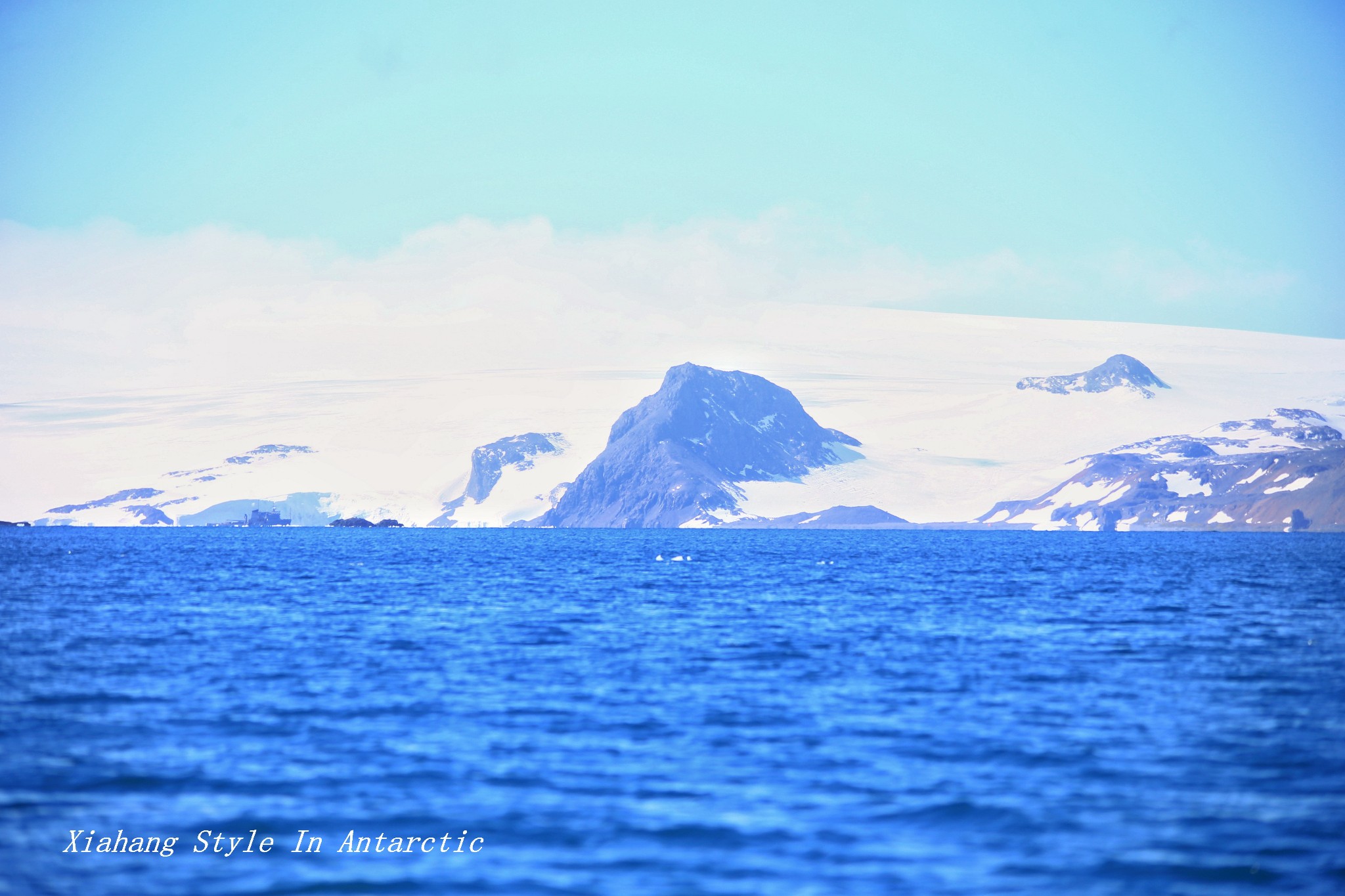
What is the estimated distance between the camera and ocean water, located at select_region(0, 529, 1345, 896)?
23.5 metres

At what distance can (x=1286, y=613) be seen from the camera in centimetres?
7200

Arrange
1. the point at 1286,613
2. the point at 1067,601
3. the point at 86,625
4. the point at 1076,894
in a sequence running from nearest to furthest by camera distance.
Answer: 1. the point at 1076,894
2. the point at 86,625
3. the point at 1286,613
4. the point at 1067,601

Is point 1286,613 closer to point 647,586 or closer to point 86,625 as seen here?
point 647,586

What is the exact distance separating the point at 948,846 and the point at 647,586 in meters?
73.6

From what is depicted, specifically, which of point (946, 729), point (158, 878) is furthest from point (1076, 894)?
point (158, 878)

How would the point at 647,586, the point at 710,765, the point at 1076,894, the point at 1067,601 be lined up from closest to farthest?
the point at 1076,894
the point at 710,765
the point at 1067,601
the point at 647,586

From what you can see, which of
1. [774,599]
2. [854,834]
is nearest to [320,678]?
[854,834]

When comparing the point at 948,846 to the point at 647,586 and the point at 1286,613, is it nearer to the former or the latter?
the point at 1286,613

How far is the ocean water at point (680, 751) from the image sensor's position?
2345 cm

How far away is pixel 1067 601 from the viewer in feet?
268

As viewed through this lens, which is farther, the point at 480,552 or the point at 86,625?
the point at 480,552

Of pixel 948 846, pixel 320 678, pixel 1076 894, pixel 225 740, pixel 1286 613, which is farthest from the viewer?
pixel 1286 613

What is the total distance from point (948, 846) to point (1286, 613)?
5659 cm

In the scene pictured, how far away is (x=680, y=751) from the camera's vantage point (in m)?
32.2
